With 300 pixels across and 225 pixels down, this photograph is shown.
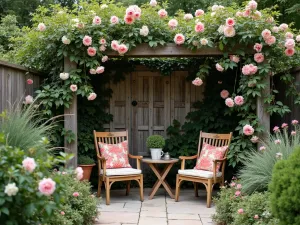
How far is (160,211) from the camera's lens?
4598mm

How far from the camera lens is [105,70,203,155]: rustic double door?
21.0 feet

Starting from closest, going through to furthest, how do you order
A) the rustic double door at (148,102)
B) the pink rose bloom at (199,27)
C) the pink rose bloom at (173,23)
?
1. the pink rose bloom at (199,27)
2. the pink rose bloom at (173,23)
3. the rustic double door at (148,102)

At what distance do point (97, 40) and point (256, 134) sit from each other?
2278 millimetres

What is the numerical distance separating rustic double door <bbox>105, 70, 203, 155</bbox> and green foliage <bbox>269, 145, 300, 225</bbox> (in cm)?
369

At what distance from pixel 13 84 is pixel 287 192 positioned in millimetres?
3097

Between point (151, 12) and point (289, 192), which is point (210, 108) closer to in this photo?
point (151, 12)

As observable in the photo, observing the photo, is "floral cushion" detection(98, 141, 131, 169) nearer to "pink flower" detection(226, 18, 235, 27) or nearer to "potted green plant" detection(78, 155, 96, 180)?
"potted green plant" detection(78, 155, 96, 180)

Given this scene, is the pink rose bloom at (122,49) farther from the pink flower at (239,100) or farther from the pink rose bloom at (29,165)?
the pink rose bloom at (29,165)

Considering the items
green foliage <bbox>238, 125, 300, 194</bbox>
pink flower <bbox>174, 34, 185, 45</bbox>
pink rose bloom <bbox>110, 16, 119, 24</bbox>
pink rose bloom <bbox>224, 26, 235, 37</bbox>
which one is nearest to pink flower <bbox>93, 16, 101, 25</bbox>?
pink rose bloom <bbox>110, 16, 119, 24</bbox>

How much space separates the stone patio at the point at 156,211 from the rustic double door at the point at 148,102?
1.14 metres

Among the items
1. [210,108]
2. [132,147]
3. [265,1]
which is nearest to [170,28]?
[210,108]

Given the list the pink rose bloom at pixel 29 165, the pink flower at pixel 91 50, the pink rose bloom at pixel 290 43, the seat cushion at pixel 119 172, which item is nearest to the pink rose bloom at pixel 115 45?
the pink flower at pixel 91 50

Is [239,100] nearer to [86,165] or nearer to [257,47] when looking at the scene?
[257,47]

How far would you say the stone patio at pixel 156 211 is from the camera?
4.15 m
